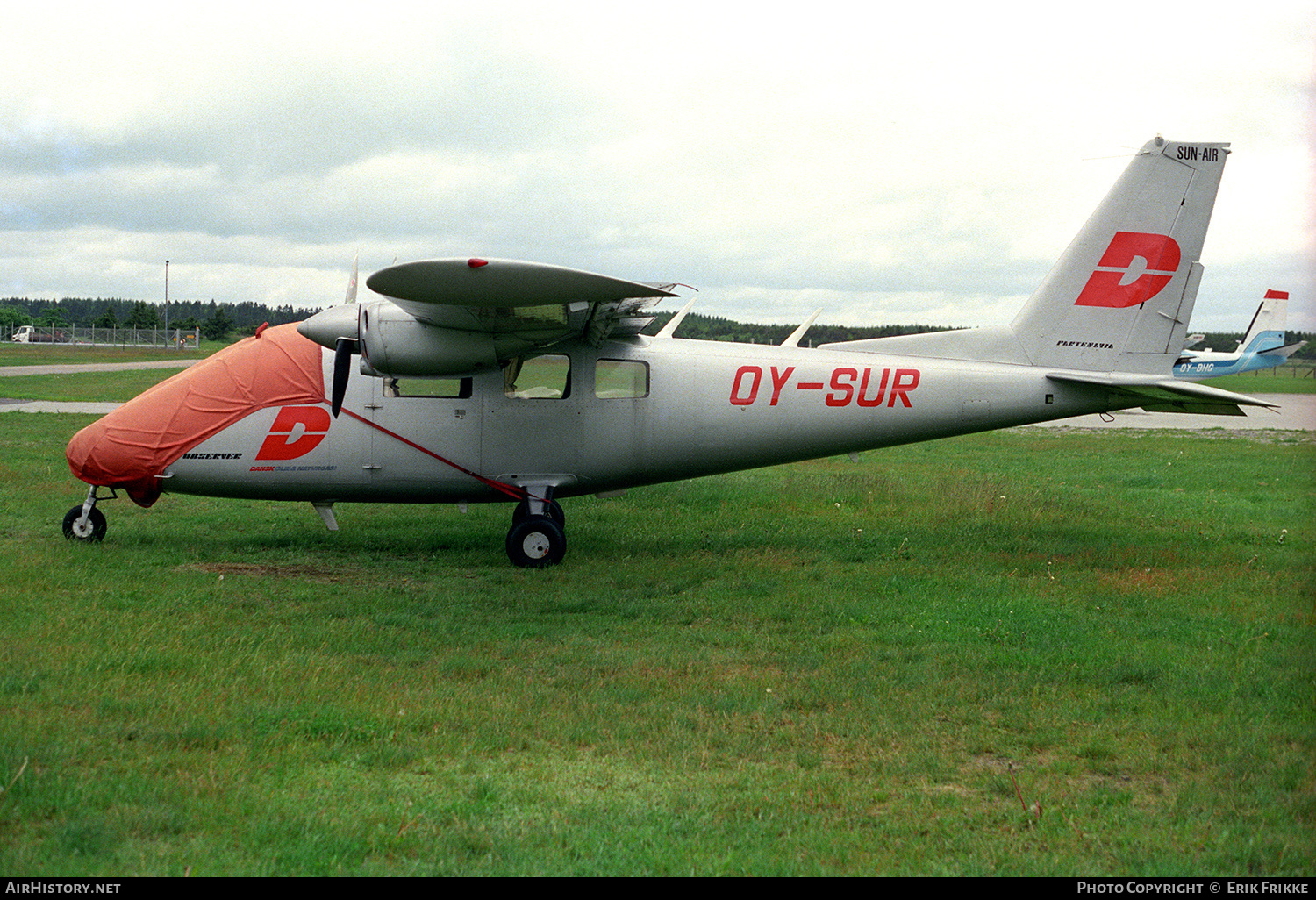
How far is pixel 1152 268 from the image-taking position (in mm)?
11367

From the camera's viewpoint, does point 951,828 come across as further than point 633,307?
No

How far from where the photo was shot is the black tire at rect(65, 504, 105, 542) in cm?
1102

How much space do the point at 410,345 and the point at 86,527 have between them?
4.48 m

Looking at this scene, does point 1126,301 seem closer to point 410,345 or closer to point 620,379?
point 620,379

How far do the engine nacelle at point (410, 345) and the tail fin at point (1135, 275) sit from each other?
6.42 m

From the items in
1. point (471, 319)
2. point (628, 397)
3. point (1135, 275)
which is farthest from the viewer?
point (1135, 275)

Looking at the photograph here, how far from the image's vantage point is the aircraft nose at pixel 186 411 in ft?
35.0

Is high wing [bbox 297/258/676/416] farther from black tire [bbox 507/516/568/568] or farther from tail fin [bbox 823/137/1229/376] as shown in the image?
tail fin [bbox 823/137/1229/376]

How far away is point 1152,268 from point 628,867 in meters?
10.1

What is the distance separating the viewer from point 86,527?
→ 11039 millimetres

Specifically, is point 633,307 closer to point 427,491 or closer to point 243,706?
point 427,491

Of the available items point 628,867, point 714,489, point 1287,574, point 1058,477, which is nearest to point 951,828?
point 628,867

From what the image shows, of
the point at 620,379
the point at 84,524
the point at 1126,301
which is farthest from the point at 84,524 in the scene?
the point at 1126,301

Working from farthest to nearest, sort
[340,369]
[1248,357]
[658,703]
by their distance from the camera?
[1248,357], [340,369], [658,703]
